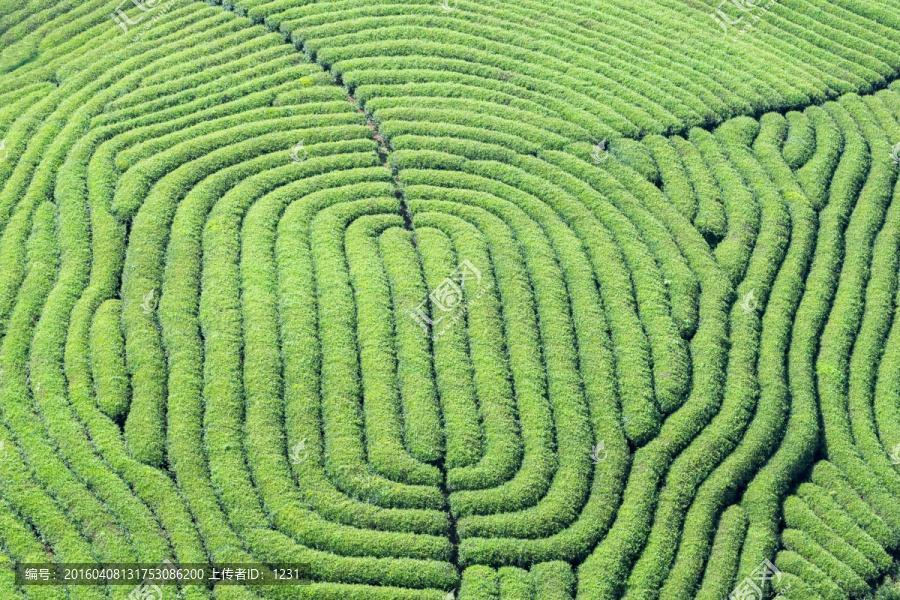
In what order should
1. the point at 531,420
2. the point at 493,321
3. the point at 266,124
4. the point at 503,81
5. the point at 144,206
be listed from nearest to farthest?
1. the point at 531,420
2. the point at 493,321
3. the point at 144,206
4. the point at 266,124
5. the point at 503,81

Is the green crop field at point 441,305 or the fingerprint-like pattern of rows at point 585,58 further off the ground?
the fingerprint-like pattern of rows at point 585,58

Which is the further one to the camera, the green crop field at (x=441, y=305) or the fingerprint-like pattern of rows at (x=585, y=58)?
the fingerprint-like pattern of rows at (x=585, y=58)

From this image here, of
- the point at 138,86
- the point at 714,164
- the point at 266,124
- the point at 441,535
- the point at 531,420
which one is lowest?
the point at 441,535

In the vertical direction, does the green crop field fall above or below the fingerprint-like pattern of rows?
below

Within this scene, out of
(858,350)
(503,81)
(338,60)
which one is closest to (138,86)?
(338,60)

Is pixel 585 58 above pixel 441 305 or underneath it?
above

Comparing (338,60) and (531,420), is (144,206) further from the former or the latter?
(531,420)

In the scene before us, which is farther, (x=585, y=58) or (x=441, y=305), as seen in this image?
(x=585, y=58)

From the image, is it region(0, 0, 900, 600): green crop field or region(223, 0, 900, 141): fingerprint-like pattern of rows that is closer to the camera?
region(0, 0, 900, 600): green crop field
